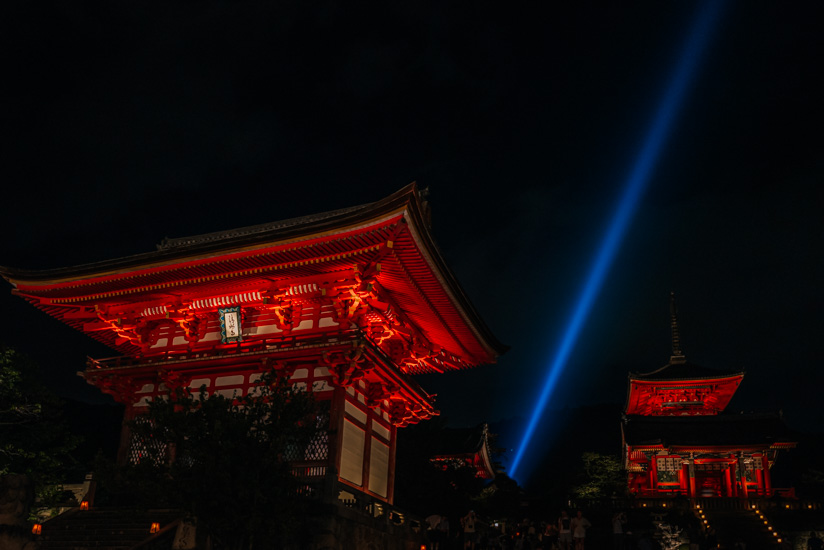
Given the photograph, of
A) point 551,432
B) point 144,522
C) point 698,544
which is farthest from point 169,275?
point 551,432

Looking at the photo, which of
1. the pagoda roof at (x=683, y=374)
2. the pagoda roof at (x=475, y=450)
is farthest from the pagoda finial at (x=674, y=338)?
the pagoda roof at (x=475, y=450)

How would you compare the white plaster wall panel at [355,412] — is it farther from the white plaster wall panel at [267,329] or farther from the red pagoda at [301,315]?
the white plaster wall panel at [267,329]

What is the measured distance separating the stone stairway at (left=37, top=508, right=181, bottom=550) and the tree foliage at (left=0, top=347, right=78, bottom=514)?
18.5 feet

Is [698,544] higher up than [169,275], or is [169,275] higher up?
[169,275]

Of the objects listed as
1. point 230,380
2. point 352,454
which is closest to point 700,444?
point 352,454

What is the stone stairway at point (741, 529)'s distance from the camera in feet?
91.6

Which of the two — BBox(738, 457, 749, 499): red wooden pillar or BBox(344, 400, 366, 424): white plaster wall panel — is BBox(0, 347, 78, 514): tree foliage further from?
BBox(738, 457, 749, 499): red wooden pillar

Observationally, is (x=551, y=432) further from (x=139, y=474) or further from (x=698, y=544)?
(x=139, y=474)

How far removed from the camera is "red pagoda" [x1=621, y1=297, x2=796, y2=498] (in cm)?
4172

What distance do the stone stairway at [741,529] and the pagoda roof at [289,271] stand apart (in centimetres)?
1434

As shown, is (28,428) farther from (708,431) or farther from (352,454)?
(708,431)

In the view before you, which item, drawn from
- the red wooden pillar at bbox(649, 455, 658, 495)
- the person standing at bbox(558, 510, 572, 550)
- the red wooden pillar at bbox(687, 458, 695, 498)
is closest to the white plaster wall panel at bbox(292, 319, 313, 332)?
the person standing at bbox(558, 510, 572, 550)

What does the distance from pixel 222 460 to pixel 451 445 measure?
46619mm

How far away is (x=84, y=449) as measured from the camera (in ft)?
185
